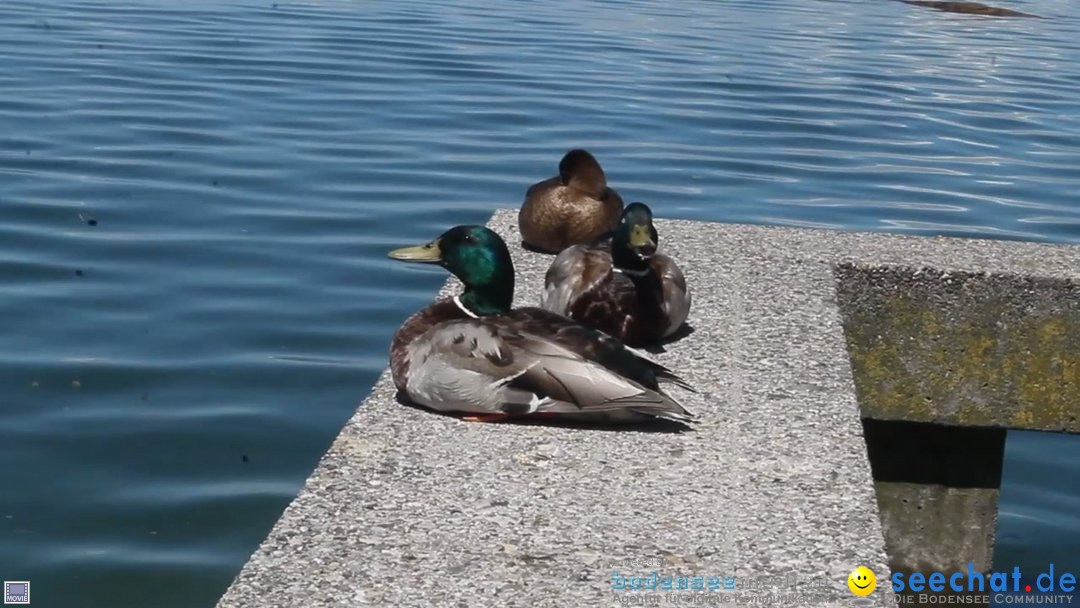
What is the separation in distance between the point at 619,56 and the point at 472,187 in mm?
7372

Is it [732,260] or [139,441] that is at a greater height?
[732,260]

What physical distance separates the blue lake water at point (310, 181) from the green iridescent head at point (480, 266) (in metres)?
1.33

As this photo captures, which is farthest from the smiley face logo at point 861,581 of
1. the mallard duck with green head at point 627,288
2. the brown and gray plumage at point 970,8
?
the brown and gray plumage at point 970,8

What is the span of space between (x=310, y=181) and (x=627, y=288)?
19.6 feet

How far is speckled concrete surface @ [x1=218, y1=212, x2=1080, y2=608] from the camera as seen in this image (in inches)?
133

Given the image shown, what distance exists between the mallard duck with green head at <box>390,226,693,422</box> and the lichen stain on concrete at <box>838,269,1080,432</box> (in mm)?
1669

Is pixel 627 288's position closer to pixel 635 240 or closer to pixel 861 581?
pixel 635 240

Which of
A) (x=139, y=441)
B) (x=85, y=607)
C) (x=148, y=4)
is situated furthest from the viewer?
(x=148, y=4)

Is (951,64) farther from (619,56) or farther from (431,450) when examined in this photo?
(431,450)

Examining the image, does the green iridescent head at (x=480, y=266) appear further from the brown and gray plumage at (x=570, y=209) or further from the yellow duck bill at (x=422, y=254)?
the brown and gray plumage at (x=570, y=209)

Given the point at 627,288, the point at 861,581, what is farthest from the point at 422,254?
the point at 861,581

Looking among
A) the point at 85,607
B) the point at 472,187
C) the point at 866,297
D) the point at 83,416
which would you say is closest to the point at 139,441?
Answer: the point at 83,416

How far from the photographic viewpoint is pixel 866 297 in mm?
6102

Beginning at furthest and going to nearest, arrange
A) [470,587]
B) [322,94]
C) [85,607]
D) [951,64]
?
[951,64], [322,94], [85,607], [470,587]
